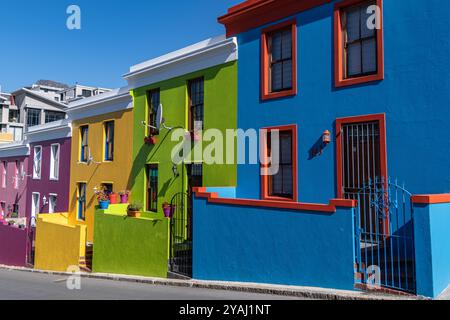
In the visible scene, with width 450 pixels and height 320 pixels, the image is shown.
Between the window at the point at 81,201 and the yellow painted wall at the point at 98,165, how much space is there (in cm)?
20

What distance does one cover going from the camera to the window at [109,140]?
18641 millimetres

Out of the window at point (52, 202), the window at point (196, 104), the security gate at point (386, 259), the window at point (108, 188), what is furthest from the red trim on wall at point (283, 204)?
the window at point (52, 202)

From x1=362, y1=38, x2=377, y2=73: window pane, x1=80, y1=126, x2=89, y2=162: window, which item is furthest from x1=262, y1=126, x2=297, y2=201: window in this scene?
x1=80, y1=126, x2=89, y2=162: window

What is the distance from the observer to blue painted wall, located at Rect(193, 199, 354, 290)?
7.82 meters

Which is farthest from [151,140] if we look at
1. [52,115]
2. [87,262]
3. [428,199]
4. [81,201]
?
[52,115]

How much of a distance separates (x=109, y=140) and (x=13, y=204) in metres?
13.4

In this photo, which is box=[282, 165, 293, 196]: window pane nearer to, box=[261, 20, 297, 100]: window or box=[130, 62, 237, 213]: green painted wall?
box=[130, 62, 237, 213]: green painted wall

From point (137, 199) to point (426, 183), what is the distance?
10975 millimetres

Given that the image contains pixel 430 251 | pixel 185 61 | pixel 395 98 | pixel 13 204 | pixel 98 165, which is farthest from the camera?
pixel 13 204

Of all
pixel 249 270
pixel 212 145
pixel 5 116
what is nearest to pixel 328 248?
pixel 249 270

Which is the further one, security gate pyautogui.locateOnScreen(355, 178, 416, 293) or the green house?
the green house

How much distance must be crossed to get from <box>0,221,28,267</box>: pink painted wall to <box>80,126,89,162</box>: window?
4937 mm

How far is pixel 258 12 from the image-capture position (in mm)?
12055

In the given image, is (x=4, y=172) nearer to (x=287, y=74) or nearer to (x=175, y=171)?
(x=175, y=171)
